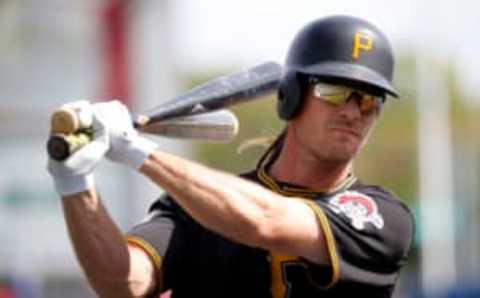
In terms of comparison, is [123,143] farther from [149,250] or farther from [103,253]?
[149,250]

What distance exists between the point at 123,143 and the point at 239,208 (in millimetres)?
462

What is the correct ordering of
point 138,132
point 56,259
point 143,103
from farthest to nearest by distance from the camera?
point 56,259 → point 143,103 → point 138,132

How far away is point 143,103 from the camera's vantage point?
17344 mm

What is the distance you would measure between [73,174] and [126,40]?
12.8m

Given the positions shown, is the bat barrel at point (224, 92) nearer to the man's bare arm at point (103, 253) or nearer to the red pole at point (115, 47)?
the man's bare arm at point (103, 253)

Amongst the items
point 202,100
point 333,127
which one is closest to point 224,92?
point 202,100

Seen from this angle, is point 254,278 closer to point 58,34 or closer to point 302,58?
point 302,58

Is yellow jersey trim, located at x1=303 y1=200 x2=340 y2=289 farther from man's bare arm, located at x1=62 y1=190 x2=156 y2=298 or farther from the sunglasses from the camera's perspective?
man's bare arm, located at x1=62 y1=190 x2=156 y2=298

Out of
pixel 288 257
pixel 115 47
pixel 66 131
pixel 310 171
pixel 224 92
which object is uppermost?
pixel 66 131

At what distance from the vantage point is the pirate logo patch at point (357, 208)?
5.92m

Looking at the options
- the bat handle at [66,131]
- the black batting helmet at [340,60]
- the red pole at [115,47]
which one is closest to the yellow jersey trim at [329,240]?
the black batting helmet at [340,60]

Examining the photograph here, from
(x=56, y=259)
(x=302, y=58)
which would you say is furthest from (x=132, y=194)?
(x=302, y=58)

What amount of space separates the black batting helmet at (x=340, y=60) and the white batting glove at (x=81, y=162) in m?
1.12

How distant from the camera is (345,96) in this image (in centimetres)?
598
